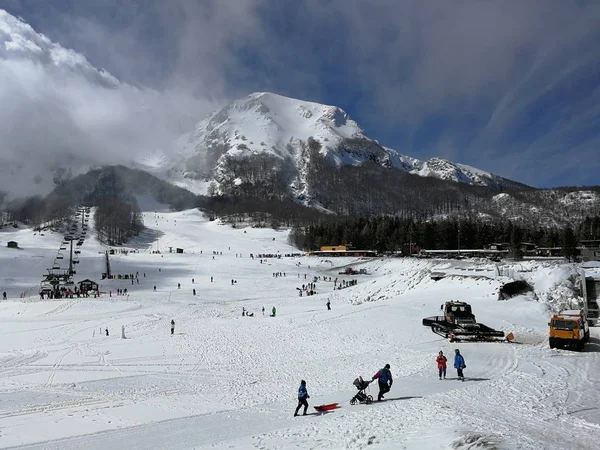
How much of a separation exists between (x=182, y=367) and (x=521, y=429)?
14839mm

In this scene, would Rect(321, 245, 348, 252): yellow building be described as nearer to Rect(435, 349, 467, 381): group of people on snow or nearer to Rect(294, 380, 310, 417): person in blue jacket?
Rect(435, 349, 467, 381): group of people on snow

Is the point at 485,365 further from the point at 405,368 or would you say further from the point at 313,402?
the point at 313,402

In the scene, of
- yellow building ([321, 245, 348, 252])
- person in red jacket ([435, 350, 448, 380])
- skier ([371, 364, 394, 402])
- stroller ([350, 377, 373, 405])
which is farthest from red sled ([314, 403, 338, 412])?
yellow building ([321, 245, 348, 252])

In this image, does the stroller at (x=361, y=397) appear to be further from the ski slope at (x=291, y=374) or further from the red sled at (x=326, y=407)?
the red sled at (x=326, y=407)

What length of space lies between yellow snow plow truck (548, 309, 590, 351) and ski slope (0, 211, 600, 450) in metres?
0.60

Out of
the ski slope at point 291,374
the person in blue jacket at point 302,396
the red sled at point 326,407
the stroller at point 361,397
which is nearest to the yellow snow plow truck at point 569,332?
the ski slope at point 291,374

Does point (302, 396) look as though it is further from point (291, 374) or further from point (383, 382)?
point (291, 374)

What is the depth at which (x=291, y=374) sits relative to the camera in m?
18.7

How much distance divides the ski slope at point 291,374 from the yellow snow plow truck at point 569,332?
23.5 inches

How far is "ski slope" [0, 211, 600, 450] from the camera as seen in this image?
10.9 meters

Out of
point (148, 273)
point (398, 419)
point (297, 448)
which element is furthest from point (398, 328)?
point (148, 273)

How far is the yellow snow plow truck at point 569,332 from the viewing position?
19.6m

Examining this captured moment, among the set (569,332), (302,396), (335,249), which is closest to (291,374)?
(302,396)

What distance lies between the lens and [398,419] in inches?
441
